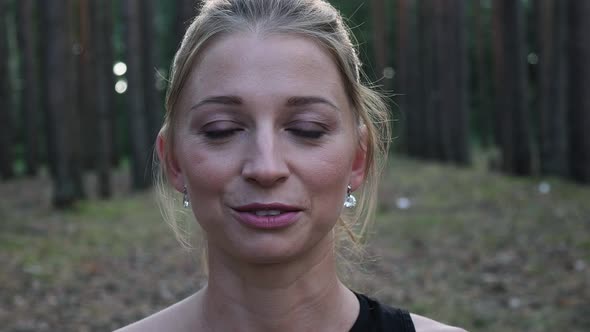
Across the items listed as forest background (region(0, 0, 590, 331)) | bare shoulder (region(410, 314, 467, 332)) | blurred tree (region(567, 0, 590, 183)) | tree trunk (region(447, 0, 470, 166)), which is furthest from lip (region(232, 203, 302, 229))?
tree trunk (region(447, 0, 470, 166))

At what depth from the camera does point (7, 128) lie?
21.7 metres

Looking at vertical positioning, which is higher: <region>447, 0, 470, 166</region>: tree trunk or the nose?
the nose

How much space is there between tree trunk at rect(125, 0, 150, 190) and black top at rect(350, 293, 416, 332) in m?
14.0

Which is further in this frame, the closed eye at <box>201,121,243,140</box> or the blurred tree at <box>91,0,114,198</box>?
the blurred tree at <box>91,0,114,198</box>

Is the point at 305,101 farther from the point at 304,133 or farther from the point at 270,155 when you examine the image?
the point at 270,155

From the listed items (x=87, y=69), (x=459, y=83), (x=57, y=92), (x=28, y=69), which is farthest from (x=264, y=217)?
(x=459, y=83)

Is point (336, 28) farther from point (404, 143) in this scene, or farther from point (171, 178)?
point (404, 143)

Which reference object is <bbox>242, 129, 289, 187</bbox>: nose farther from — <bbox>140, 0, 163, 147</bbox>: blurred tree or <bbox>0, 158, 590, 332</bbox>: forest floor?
<bbox>140, 0, 163, 147</bbox>: blurred tree

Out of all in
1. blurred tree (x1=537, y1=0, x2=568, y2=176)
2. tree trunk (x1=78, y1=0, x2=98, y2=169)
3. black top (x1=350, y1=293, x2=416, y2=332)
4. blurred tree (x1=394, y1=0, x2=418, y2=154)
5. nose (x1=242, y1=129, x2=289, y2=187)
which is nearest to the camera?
nose (x1=242, y1=129, x2=289, y2=187)

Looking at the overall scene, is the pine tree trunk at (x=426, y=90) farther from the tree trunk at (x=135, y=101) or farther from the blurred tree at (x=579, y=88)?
the tree trunk at (x=135, y=101)

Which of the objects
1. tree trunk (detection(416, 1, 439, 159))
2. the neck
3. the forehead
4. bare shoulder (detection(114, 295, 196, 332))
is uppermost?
the forehead

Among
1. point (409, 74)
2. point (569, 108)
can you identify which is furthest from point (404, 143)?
point (569, 108)

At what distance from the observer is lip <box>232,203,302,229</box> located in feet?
6.18

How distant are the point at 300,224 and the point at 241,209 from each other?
0.16 m
